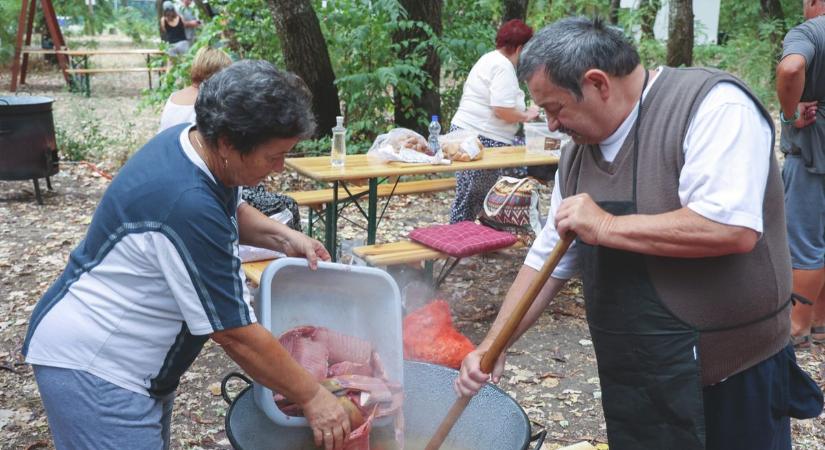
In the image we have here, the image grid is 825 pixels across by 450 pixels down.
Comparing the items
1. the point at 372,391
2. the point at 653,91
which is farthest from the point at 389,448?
the point at 653,91

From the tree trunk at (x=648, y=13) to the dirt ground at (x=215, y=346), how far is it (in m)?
7.32

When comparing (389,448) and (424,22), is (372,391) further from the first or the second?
(424,22)

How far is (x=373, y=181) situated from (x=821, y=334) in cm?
321

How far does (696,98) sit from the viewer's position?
5.83ft

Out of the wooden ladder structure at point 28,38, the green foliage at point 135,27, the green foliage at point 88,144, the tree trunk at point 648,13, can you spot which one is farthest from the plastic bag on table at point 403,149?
the green foliage at point 135,27

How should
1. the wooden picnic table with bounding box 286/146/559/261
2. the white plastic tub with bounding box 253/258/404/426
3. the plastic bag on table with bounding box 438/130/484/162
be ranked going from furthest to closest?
the plastic bag on table with bounding box 438/130/484/162 → the wooden picnic table with bounding box 286/146/559/261 → the white plastic tub with bounding box 253/258/404/426

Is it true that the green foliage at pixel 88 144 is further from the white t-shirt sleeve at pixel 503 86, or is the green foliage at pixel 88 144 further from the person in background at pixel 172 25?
the person in background at pixel 172 25

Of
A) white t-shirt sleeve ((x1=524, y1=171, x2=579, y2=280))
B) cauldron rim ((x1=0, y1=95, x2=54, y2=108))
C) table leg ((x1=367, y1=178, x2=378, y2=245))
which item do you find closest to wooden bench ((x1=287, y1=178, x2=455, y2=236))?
table leg ((x1=367, y1=178, x2=378, y2=245))

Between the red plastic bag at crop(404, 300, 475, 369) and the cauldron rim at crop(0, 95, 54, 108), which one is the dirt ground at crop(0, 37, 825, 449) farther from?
the cauldron rim at crop(0, 95, 54, 108)

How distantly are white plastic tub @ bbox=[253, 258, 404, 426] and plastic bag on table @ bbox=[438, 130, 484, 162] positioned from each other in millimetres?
3141

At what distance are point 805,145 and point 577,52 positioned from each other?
10.8ft

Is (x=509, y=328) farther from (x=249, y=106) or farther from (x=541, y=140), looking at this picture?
(x=541, y=140)

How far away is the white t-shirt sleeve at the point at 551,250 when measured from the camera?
224 centimetres

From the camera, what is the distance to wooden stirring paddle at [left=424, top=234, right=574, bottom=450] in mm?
1965
